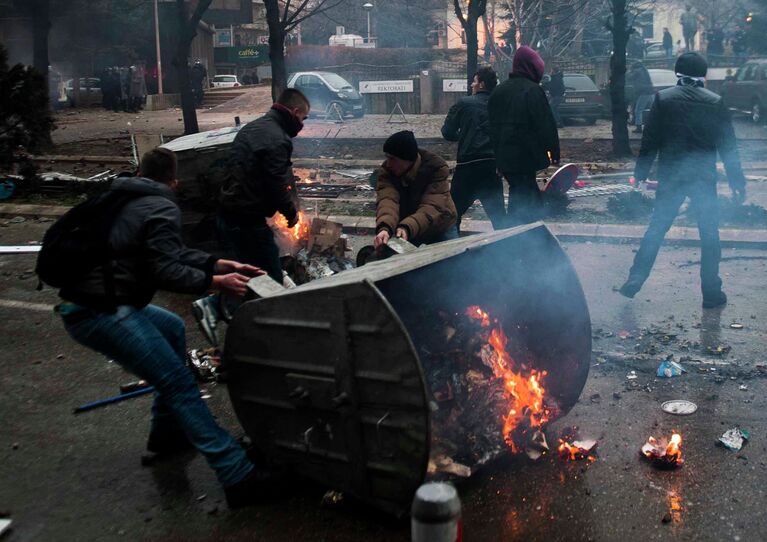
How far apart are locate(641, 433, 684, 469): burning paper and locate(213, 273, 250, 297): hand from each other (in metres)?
2.24

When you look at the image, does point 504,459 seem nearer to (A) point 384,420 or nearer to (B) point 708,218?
(A) point 384,420

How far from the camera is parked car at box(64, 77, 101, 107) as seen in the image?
38.0m

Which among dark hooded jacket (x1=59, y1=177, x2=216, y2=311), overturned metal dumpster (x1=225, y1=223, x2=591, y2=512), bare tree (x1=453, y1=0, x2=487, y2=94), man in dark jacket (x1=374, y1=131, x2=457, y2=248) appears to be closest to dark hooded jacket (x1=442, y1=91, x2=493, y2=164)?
man in dark jacket (x1=374, y1=131, x2=457, y2=248)

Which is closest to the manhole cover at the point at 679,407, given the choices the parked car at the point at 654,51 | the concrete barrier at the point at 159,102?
the concrete barrier at the point at 159,102

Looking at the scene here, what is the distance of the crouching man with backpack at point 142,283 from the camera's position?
360 cm

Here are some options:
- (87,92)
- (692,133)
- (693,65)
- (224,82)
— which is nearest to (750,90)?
(693,65)

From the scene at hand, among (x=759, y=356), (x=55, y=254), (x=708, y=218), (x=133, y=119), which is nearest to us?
(x=55, y=254)

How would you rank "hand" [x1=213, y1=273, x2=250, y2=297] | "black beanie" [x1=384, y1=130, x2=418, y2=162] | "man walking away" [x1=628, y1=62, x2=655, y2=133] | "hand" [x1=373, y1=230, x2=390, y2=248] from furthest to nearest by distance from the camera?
"man walking away" [x1=628, y1=62, x2=655, y2=133], "black beanie" [x1=384, y1=130, x2=418, y2=162], "hand" [x1=373, y1=230, x2=390, y2=248], "hand" [x1=213, y1=273, x2=250, y2=297]

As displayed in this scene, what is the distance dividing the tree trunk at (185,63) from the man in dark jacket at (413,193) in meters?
13.6

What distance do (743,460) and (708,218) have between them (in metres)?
2.80

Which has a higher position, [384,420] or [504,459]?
[384,420]

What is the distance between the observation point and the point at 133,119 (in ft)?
99.0

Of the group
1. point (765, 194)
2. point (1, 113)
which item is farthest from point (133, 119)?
point (765, 194)

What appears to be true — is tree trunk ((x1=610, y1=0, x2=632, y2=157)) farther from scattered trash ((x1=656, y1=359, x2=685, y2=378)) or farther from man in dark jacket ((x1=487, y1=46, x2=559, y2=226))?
scattered trash ((x1=656, y1=359, x2=685, y2=378))
